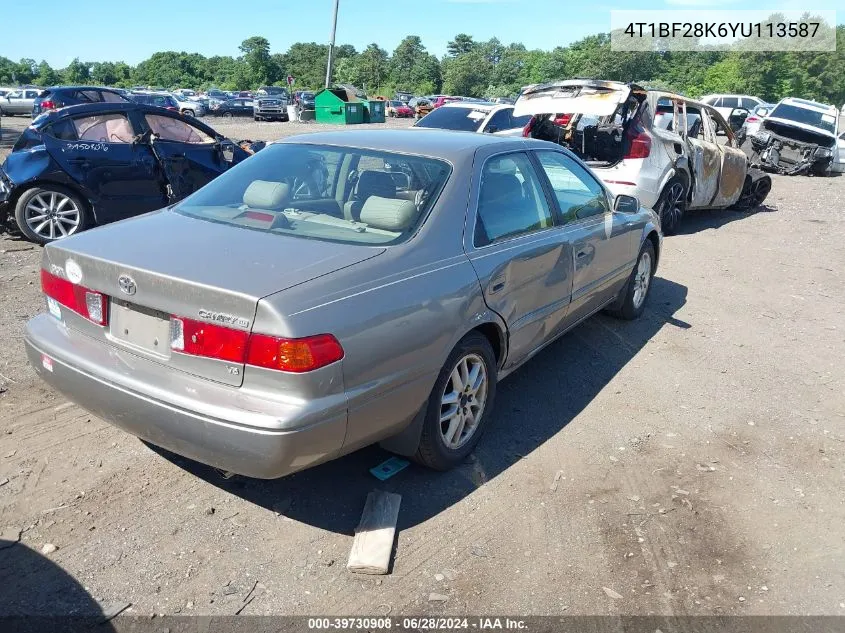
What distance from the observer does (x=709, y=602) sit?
2.72m

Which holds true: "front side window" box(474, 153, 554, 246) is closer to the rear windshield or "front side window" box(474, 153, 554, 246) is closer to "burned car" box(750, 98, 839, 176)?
the rear windshield

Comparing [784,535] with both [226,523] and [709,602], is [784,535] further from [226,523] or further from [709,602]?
[226,523]

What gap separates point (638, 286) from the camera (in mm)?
5840

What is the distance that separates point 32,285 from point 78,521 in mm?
3963

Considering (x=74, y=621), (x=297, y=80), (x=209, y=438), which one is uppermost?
(x=297, y=80)

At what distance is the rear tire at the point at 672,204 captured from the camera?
895 centimetres

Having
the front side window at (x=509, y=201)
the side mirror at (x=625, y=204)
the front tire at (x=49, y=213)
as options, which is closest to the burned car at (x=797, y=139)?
the side mirror at (x=625, y=204)

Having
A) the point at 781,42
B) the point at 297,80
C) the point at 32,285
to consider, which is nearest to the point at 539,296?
the point at 32,285

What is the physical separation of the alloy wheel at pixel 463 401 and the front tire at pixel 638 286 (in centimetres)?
251

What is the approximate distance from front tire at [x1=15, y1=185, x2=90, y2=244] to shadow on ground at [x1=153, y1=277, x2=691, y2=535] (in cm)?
507

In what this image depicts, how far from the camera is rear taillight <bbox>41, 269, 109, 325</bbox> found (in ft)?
9.54

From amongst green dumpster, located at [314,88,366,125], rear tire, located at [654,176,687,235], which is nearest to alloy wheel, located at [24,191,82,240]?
rear tire, located at [654,176,687,235]

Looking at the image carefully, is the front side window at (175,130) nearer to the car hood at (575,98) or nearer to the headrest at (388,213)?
the car hood at (575,98)

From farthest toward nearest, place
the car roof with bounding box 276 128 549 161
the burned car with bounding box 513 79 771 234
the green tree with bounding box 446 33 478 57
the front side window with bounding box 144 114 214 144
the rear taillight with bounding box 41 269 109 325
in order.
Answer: the green tree with bounding box 446 33 478 57 < the burned car with bounding box 513 79 771 234 < the front side window with bounding box 144 114 214 144 < the car roof with bounding box 276 128 549 161 < the rear taillight with bounding box 41 269 109 325
